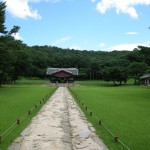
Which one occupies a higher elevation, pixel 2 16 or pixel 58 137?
pixel 2 16

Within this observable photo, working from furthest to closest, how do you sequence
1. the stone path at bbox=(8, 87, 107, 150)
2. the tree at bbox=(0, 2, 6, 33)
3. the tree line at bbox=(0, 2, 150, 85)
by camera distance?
the tree line at bbox=(0, 2, 150, 85)
the tree at bbox=(0, 2, 6, 33)
the stone path at bbox=(8, 87, 107, 150)

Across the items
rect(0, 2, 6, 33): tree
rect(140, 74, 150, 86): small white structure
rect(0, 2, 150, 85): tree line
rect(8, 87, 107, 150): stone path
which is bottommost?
rect(8, 87, 107, 150): stone path

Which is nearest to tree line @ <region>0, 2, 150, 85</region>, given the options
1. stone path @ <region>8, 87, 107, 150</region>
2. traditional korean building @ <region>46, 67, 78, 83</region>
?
traditional korean building @ <region>46, 67, 78, 83</region>

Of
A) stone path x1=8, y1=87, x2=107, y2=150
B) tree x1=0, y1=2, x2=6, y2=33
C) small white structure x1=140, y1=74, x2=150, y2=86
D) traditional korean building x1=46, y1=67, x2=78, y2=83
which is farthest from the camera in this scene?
traditional korean building x1=46, y1=67, x2=78, y2=83

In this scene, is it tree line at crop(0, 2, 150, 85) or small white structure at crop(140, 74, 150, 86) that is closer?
tree line at crop(0, 2, 150, 85)

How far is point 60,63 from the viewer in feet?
419

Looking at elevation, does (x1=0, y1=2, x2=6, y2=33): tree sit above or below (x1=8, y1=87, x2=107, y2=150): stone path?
above

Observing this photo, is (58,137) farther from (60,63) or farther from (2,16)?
(60,63)

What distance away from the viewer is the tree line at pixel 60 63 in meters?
45.5

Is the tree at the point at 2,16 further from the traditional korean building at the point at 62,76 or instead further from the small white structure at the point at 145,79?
the small white structure at the point at 145,79

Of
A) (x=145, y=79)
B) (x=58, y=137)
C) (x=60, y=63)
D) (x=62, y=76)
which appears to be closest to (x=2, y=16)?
(x=58, y=137)

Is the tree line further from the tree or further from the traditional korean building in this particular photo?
the traditional korean building

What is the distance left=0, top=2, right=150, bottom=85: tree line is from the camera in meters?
45.5

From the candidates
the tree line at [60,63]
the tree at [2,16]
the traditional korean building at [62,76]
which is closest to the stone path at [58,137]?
the tree line at [60,63]
